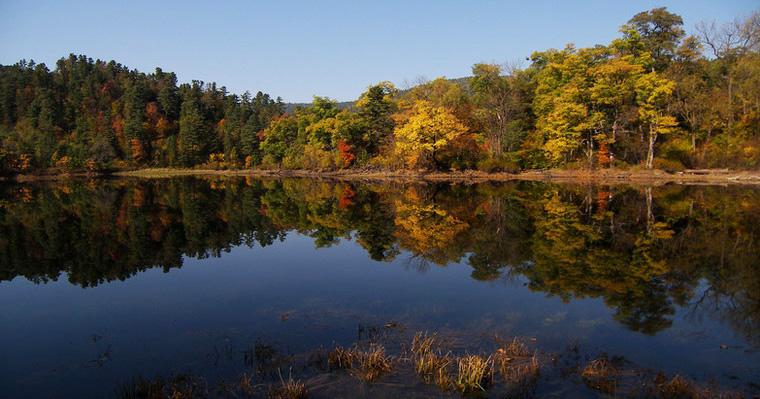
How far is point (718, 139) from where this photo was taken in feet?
147

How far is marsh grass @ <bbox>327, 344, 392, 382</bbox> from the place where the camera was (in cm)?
694

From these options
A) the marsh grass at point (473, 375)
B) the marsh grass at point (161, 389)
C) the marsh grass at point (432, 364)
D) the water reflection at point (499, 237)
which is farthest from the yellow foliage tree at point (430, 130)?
the marsh grass at point (161, 389)

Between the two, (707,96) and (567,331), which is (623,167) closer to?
(707,96)

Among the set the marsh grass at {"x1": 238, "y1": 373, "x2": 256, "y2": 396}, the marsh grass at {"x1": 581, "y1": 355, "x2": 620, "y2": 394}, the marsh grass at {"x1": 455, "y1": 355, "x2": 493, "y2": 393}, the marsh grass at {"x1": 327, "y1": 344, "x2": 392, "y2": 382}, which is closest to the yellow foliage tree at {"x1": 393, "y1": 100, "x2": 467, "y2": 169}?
the marsh grass at {"x1": 581, "y1": 355, "x2": 620, "y2": 394}

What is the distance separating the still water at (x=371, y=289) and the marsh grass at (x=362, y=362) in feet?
1.26

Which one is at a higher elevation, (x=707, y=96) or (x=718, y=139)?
(x=707, y=96)

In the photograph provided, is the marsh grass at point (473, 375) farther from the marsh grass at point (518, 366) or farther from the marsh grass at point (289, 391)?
the marsh grass at point (289, 391)

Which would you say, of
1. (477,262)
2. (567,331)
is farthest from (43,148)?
(567,331)

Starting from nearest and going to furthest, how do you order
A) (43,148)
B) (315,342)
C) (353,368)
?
(353,368)
(315,342)
(43,148)

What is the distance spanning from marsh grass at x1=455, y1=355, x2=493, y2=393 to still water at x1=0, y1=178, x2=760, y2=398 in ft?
1.54

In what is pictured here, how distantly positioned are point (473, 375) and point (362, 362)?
1.75 meters

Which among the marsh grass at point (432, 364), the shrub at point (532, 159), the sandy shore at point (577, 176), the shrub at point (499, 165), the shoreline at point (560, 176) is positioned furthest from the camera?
the shrub at point (532, 159)

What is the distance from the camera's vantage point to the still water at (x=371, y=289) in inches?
311

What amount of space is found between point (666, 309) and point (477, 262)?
5.78 m
